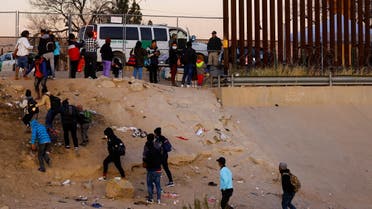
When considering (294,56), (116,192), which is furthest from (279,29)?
(116,192)

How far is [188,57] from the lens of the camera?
24.1m

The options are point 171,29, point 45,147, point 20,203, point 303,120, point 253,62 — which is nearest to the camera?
point 20,203

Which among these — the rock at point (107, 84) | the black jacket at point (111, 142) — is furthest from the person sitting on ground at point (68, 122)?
the rock at point (107, 84)

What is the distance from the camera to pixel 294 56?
25.9 meters

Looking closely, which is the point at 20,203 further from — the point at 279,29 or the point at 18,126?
the point at 279,29

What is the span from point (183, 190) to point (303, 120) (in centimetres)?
686

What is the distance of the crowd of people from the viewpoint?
1534 centimetres

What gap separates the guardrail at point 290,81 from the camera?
23125 millimetres

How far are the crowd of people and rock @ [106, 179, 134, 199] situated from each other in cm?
45

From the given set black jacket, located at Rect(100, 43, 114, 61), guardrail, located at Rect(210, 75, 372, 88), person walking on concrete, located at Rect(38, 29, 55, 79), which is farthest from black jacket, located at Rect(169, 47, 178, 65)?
person walking on concrete, located at Rect(38, 29, 55, 79)

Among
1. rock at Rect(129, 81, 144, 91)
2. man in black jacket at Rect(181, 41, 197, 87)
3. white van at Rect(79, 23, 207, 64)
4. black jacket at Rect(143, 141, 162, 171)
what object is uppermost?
white van at Rect(79, 23, 207, 64)

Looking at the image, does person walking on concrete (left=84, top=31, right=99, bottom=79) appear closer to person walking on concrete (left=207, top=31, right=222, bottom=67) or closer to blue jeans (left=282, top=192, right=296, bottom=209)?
person walking on concrete (left=207, top=31, right=222, bottom=67)

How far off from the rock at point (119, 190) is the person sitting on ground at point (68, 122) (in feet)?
7.84

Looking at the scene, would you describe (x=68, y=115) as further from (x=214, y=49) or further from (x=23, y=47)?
(x=214, y=49)
